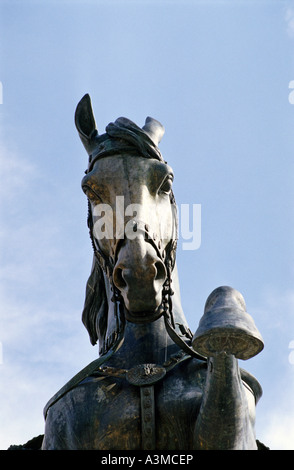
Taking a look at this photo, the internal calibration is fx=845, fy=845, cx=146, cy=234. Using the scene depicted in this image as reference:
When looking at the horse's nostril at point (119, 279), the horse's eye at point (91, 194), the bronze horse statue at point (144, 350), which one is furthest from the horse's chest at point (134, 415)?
the horse's eye at point (91, 194)

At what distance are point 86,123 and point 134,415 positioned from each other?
2540 mm

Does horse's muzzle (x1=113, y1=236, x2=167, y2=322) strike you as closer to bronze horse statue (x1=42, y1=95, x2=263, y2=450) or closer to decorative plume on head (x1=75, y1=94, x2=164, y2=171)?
bronze horse statue (x1=42, y1=95, x2=263, y2=450)

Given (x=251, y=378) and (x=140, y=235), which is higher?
(x=140, y=235)

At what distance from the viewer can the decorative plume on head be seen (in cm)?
621

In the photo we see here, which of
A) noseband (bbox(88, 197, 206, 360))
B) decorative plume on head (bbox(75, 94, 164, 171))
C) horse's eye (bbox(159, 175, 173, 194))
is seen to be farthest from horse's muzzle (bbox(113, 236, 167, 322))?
decorative plume on head (bbox(75, 94, 164, 171))

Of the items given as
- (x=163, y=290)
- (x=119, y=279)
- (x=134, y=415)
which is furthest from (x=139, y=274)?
(x=134, y=415)

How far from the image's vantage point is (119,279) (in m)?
5.55

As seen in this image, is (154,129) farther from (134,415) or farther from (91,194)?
(134,415)

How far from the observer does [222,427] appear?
4812 millimetres

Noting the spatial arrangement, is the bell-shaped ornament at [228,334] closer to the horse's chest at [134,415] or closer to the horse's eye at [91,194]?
the horse's chest at [134,415]

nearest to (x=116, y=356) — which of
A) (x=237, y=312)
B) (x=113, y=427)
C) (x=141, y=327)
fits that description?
(x=141, y=327)

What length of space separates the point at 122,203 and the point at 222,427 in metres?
1.77

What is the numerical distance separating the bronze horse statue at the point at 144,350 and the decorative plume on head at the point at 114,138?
10 millimetres
